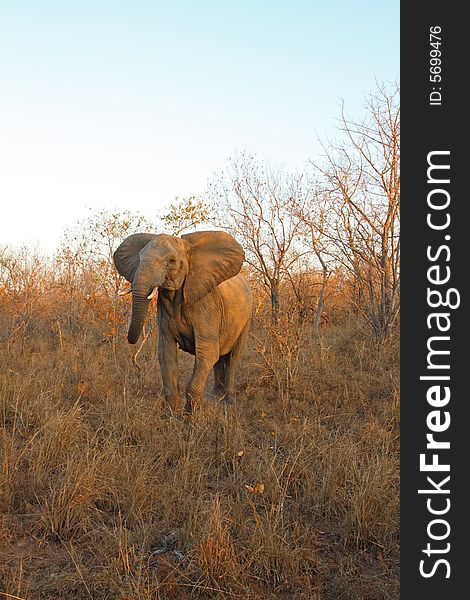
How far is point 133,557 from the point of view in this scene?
3.04 metres

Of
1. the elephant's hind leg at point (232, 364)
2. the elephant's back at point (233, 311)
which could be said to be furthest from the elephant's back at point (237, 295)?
the elephant's hind leg at point (232, 364)

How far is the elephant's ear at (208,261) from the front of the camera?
6023 mm

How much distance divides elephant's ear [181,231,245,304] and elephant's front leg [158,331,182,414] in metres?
0.60

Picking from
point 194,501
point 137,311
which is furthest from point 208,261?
point 194,501

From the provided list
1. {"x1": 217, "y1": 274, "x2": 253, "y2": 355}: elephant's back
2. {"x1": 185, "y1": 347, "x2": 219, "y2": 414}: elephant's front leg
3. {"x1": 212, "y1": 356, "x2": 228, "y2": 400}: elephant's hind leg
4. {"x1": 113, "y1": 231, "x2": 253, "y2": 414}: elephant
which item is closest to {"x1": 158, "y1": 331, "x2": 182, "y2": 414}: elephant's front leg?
{"x1": 113, "y1": 231, "x2": 253, "y2": 414}: elephant

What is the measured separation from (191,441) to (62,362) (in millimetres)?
4128

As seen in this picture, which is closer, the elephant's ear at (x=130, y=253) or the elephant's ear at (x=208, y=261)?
the elephant's ear at (x=208, y=261)

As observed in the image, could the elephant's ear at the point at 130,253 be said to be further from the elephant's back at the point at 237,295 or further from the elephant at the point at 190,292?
the elephant's back at the point at 237,295

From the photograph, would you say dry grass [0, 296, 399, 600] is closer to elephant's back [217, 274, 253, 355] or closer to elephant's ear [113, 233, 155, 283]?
elephant's back [217, 274, 253, 355]

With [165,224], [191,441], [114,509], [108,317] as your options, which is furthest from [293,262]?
[114,509]

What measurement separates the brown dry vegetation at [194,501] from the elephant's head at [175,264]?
44.2 inches

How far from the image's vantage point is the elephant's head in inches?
215

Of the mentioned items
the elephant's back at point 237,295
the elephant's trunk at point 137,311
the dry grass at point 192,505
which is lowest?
the dry grass at point 192,505

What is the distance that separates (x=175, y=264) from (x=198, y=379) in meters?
1.25
